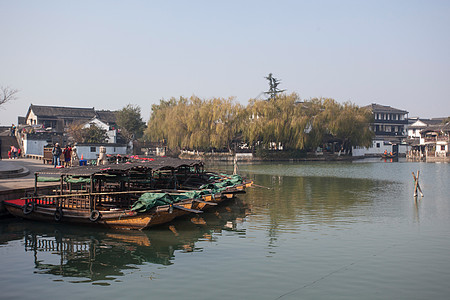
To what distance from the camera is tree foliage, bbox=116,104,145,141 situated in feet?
233

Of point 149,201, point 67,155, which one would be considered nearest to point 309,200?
point 149,201

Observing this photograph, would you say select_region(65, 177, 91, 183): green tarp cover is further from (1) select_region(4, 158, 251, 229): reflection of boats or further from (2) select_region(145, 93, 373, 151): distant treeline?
(2) select_region(145, 93, 373, 151): distant treeline

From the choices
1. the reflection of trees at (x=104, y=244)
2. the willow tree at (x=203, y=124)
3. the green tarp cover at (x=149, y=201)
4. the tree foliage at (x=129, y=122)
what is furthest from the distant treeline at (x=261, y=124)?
the green tarp cover at (x=149, y=201)

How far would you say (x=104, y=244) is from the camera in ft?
45.3

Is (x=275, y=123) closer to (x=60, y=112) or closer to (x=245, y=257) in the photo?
(x=60, y=112)

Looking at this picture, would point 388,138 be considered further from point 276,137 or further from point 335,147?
point 276,137

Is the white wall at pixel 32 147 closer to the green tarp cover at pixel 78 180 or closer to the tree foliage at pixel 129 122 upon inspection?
the tree foliage at pixel 129 122

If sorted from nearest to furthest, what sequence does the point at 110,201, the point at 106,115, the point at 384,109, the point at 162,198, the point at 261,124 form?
the point at 162,198 → the point at 110,201 → the point at 261,124 → the point at 106,115 → the point at 384,109

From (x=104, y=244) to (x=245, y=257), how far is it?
4.63m

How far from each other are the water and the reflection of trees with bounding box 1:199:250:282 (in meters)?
0.03

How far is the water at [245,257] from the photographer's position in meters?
9.77

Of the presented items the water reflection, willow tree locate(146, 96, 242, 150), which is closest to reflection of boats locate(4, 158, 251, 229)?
the water reflection

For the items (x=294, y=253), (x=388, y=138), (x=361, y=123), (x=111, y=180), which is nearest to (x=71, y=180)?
(x=111, y=180)

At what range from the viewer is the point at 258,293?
951cm
